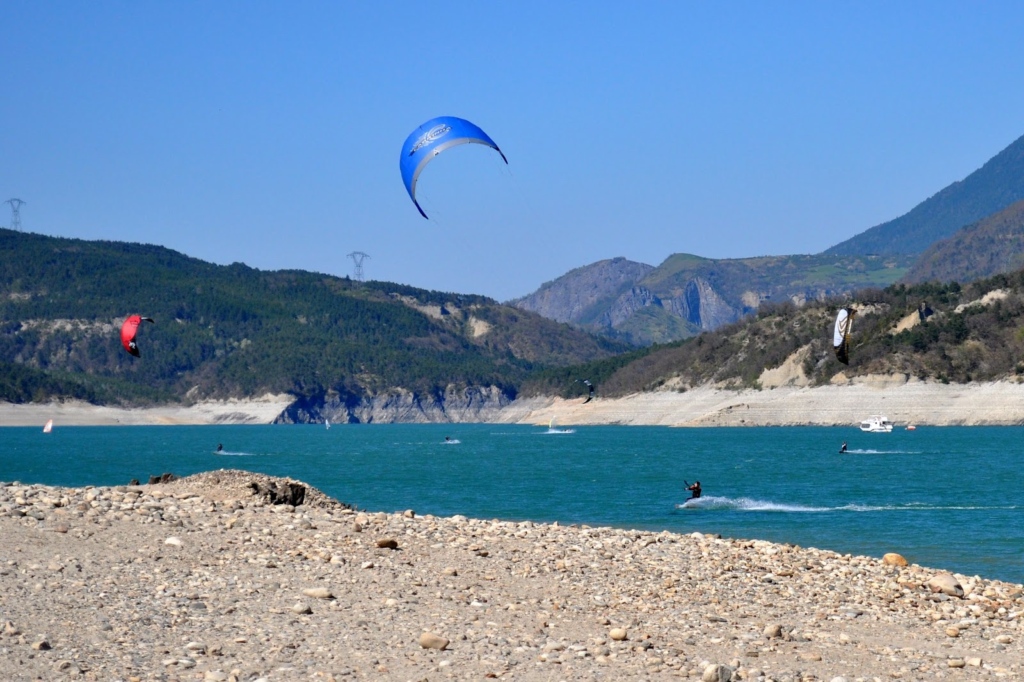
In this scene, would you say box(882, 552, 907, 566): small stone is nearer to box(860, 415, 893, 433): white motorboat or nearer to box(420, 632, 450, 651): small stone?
box(420, 632, 450, 651): small stone

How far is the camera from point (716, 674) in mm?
12766

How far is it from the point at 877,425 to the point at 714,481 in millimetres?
A: 62894

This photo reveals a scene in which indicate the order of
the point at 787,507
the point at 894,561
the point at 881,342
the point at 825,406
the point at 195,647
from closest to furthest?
the point at 195,647 < the point at 894,561 < the point at 787,507 < the point at 825,406 < the point at 881,342

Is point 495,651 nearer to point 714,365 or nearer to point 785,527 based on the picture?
point 785,527

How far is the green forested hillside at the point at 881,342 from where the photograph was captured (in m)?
119

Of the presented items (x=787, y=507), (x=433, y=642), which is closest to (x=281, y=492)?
(x=433, y=642)

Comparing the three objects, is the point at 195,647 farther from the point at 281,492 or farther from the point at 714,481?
the point at 714,481

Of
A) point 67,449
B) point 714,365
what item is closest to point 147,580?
point 67,449

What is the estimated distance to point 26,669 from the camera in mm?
12180

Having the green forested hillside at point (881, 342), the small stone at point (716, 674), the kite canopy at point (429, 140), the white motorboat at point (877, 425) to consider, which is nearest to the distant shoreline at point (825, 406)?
the green forested hillside at point (881, 342)

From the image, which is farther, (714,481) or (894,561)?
(714,481)

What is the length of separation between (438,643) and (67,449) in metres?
90.1

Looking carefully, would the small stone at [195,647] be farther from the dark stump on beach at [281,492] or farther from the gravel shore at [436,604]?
the dark stump on beach at [281,492]

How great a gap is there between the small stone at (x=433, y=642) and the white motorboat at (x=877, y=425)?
101m
